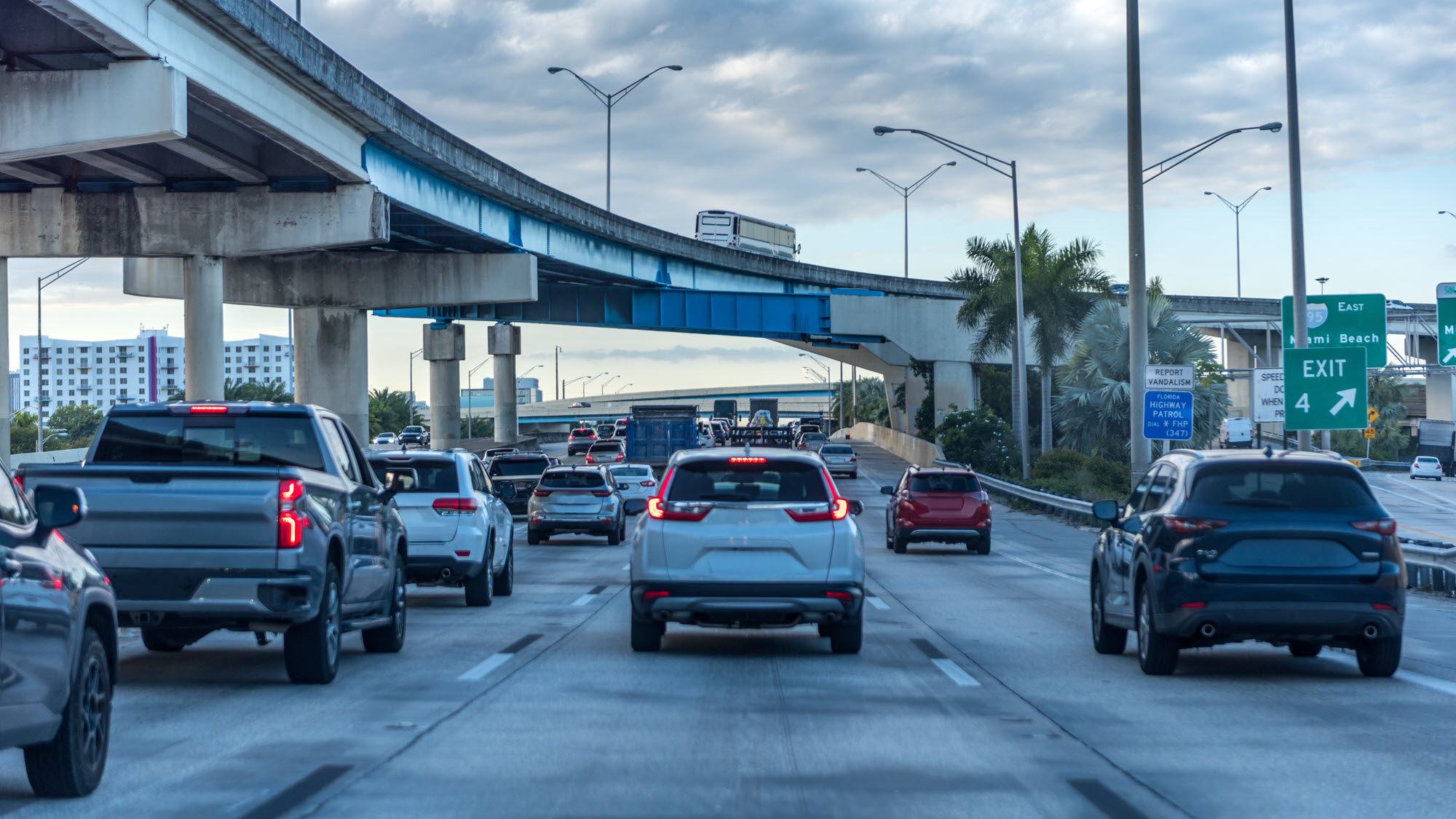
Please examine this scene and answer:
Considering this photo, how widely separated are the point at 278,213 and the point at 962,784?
2901 cm

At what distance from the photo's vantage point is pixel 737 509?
42.7ft

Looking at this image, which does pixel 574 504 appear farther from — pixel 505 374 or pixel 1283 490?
pixel 505 374

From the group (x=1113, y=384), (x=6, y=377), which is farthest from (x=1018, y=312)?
(x=6, y=377)

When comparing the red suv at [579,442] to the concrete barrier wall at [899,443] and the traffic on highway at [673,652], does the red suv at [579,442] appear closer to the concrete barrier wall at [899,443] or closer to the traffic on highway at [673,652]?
the concrete barrier wall at [899,443]

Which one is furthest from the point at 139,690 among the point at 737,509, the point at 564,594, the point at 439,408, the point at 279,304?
the point at 439,408

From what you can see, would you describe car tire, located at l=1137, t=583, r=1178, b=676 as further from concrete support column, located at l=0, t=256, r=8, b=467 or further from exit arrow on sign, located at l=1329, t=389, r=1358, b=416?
concrete support column, located at l=0, t=256, r=8, b=467

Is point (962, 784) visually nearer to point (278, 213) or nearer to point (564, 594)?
point (564, 594)

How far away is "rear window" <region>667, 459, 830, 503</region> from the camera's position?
517 inches

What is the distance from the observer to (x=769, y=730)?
376 inches

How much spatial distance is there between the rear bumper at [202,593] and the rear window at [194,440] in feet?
4.03

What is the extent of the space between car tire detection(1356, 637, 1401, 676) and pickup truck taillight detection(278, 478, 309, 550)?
24.9 ft

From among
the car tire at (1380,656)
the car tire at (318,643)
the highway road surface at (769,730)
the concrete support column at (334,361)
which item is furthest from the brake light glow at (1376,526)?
the concrete support column at (334,361)

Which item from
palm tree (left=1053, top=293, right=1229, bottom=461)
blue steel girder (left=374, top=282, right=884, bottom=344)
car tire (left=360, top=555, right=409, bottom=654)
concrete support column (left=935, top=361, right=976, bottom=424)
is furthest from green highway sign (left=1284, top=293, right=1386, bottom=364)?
concrete support column (left=935, top=361, right=976, bottom=424)

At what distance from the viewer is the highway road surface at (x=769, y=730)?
745cm
